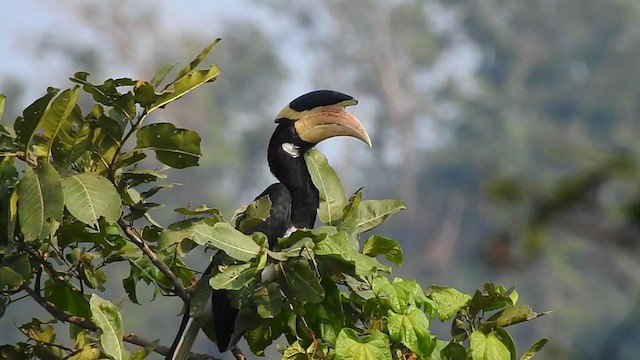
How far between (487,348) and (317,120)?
43.2 inches

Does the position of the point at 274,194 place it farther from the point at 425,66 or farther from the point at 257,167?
the point at 425,66

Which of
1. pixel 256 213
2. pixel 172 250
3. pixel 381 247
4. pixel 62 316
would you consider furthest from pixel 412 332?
pixel 62 316

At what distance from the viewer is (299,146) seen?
2812 mm

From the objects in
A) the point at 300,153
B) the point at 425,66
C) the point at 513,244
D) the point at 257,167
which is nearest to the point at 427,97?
the point at 425,66

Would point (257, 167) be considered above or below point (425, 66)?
below

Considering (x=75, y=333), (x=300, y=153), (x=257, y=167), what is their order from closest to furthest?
1. (x=75, y=333)
2. (x=300, y=153)
3. (x=257, y=167)

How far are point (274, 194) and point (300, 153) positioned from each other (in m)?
0.20

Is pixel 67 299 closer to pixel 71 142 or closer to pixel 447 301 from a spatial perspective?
pixel 71 142

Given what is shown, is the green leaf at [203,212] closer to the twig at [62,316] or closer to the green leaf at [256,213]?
the green leaf at [256,213]

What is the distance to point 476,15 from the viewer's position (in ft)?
79.7

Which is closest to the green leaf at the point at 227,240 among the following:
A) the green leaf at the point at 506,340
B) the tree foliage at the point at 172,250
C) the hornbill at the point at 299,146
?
the tree foliage at the point at 172,250

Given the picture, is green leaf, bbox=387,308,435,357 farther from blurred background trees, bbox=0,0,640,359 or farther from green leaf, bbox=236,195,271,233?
blurred background trees, bbox=0,0,640,359

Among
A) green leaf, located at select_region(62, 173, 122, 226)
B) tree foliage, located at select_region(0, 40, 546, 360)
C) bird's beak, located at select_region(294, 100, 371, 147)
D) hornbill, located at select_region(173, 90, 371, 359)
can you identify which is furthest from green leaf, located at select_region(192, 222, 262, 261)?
bird's beak, located at select_region(294, 100, 371, 147)

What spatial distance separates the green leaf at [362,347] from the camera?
1.69 meters
